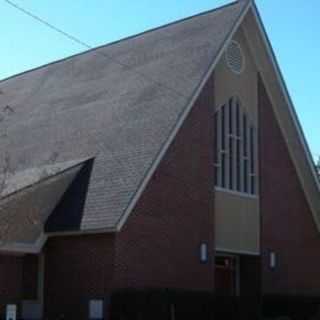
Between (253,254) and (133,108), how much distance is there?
6.67 metres

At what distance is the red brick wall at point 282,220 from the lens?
28.3 m

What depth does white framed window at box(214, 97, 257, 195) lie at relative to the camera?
26562 millimetres

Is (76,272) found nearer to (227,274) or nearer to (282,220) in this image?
(227,274)

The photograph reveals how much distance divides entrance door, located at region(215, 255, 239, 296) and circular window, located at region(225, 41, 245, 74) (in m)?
6.61

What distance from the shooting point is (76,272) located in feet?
74.2

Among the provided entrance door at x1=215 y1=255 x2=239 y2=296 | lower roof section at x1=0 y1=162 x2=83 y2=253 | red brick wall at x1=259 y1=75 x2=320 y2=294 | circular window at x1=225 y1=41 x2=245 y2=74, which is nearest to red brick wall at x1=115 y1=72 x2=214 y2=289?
circular window at x1=225 y1=41 x2=245 y2=74

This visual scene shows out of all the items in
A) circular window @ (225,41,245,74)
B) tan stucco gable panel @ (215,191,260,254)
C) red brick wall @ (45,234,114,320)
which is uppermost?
circular window @ (225,41,245,74)

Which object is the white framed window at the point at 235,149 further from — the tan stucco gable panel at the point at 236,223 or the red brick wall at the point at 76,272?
the red brick wall at the point at 76,272

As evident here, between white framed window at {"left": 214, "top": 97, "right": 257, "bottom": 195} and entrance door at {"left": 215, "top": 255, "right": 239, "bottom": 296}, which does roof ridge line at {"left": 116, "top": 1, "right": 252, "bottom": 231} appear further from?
entrance door at {"left": 215, "top": 255, "right": 239, "bottom": 296}

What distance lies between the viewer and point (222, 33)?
1049 inches

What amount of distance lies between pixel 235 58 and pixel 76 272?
981 cm

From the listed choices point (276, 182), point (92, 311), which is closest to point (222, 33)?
point (276, 182)

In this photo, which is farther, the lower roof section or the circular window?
the circular window

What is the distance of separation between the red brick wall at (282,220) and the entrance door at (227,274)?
1.32 metres
